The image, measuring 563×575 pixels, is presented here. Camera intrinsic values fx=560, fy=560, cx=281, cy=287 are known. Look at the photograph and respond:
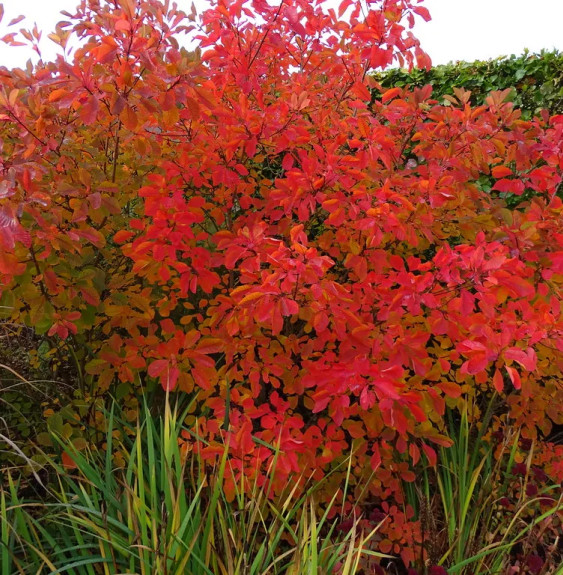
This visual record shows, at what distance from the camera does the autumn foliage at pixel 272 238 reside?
2.19 m

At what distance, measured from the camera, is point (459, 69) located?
5156mm

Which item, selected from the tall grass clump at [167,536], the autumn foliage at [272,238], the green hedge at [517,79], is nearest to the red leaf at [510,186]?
the autumn foliage at [272,238]

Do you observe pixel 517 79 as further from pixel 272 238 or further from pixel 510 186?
pixel 272 238

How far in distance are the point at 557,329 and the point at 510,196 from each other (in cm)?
279

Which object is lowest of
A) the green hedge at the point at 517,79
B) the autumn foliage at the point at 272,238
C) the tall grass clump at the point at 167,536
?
the tall grass clump at the point at 167,536

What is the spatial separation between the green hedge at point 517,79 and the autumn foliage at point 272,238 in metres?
2.04

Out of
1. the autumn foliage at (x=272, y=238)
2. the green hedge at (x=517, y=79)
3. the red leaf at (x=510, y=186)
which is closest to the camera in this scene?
the autumn foliage at (x=272, y=238)

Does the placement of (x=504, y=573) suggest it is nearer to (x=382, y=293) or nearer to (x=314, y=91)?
(x=382, y=293)

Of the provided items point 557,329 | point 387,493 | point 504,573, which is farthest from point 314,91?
point 504,573

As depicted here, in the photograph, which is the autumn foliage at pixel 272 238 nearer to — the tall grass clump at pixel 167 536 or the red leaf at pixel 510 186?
the red leaf at pixel 510 186

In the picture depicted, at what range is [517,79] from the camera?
16.3 feet

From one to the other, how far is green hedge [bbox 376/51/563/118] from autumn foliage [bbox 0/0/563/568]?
2039 mm

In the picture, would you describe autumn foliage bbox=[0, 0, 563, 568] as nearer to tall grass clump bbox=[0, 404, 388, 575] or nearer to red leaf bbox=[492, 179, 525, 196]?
red leaf bbox=[492, 179, 525, 196]

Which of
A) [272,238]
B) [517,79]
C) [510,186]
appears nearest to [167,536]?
[272,238]
